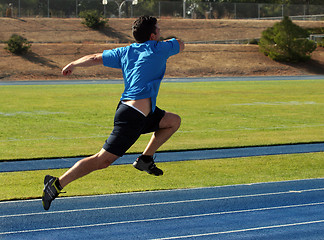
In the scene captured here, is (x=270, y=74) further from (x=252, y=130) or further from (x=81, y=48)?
(x=252, y=130)

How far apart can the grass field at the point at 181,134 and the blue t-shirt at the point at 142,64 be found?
2855mm

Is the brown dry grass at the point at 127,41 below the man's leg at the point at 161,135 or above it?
below

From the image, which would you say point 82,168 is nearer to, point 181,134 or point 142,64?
point 142,64

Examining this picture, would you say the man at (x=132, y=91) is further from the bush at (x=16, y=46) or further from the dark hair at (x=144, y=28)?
the bush at (x=16, y=46)

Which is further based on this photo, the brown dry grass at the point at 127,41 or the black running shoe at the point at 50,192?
the brown dry grass at the point at 127,41

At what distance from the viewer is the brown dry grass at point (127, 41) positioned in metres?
51.6

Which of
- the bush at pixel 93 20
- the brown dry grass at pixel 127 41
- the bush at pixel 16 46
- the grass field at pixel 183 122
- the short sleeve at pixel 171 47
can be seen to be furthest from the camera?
the bush at pixel 93 20

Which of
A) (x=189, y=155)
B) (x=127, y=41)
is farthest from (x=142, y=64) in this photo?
(x=127, y=41)

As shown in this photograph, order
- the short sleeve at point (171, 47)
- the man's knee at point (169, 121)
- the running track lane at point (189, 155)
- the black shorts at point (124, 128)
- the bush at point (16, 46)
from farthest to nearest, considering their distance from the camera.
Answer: the bush at point (16, 46), the running track lane at point (189, 155), the man's knee at point (169, 121), the short sleeve at point (171, 47), the black shorts at point (124, 128)

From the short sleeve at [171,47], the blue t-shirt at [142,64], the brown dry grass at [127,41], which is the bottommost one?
the brown dry grass at [127,41]

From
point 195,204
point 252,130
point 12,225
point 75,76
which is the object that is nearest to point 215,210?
point 195,204

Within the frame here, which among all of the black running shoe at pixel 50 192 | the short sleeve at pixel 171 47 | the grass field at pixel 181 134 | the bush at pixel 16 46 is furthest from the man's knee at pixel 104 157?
the bush at pixel 16 46

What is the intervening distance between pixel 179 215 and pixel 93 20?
61.7 meters

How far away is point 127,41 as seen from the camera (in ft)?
218
